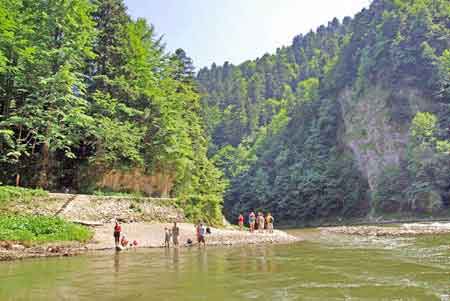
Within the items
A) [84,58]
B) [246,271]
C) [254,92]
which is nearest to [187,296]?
[246,271]

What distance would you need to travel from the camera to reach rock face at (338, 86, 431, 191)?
72062mm

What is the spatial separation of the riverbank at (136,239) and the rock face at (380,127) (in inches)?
1868

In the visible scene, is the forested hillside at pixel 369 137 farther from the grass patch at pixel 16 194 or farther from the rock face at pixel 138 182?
the grass patch at pixel 16 194

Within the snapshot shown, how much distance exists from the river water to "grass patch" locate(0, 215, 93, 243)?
10.5 ft

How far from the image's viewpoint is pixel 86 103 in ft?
105

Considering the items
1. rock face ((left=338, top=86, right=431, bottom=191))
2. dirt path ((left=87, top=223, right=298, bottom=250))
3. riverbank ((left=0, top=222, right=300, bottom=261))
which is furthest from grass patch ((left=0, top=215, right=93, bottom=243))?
rock face ((left=338, top=86, right=431, bottom=191))

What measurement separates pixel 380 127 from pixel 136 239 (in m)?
59.9

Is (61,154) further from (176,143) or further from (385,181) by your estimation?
(385,181)

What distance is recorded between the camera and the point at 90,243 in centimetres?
2350

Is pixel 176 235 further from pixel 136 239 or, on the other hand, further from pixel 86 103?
pixel 86 103

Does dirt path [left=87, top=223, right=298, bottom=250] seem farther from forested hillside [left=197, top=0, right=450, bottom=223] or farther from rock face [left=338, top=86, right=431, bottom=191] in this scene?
rock face [left=338, top=86, right=431, bottom=191]

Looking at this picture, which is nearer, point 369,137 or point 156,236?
point 156,236

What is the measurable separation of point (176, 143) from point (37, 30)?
13.7 meters

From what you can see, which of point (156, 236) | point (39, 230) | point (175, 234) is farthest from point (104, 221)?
point (39, 230)
